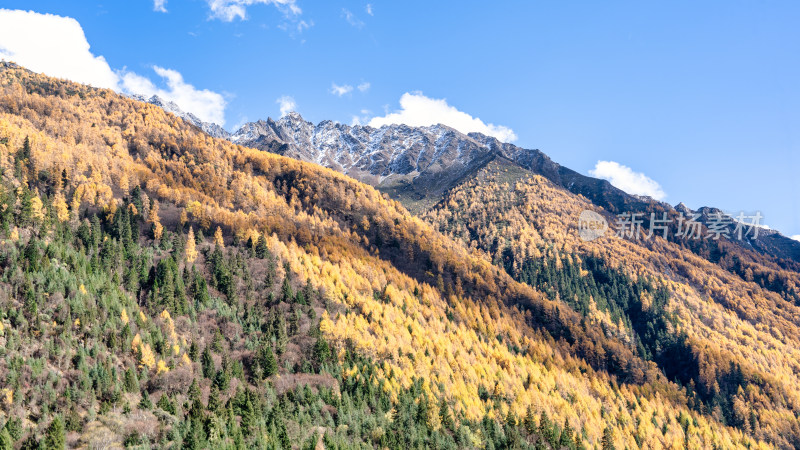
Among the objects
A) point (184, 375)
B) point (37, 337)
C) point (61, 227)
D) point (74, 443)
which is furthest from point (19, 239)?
point (74, 443)

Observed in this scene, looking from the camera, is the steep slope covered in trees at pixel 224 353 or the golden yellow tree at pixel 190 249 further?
the golden yellow tree at pixel 190 249

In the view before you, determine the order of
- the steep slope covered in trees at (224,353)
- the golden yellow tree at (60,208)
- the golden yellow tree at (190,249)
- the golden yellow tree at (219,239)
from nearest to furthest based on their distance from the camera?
1. the steep slope covered in trees at (224,353)
2. the golden yellow tree at (60,208)
3. the golden yellow tree at (190,249)
4. the golden yellow tree at (219,239)

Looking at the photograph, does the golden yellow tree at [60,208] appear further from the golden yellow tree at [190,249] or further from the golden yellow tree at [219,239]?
the golden yellow tree at [219,239]

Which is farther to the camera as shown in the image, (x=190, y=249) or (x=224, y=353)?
(x=190, y=249)

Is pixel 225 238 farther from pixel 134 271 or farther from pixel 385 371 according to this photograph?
pixel 385 371

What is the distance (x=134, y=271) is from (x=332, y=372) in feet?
229

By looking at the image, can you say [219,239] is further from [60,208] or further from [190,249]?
[60,208]

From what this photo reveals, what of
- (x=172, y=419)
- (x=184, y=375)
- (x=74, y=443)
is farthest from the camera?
(x=184, y=375)

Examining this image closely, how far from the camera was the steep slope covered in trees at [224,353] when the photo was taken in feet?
334

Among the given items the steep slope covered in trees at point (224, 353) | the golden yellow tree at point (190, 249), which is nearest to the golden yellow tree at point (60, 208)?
the steep slope covered in trees at point (224, 353)

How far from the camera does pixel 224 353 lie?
432 feet

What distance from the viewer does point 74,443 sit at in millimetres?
88312

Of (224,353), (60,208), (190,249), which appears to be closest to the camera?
(224,353)

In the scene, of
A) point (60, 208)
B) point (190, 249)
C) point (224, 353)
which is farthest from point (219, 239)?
point (224, 353)
